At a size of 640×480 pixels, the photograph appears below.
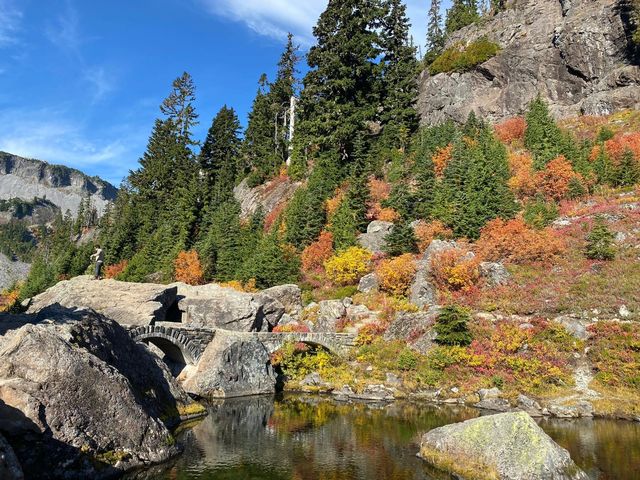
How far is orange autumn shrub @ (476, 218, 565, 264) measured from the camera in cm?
4459

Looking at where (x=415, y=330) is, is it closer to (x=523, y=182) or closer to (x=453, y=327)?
(x=453, y=327)

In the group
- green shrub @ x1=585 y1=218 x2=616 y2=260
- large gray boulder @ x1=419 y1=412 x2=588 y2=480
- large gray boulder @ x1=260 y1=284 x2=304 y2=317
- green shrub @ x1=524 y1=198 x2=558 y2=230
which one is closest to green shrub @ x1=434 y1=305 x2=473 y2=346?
green shrub @ x1=585 y1=218 x2=616 y2=260

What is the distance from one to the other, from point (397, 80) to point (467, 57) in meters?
13.2

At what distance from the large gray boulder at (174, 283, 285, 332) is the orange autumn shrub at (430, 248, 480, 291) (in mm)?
17806

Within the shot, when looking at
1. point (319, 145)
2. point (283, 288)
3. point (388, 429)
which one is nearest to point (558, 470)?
point (388, 429)

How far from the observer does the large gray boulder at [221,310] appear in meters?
43.0

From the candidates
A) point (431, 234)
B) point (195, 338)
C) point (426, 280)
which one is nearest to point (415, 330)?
point (426, 280)

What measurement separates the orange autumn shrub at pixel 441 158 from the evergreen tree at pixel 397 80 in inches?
363

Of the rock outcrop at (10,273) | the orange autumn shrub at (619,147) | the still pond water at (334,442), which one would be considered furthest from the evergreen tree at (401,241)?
the rock outcrop at (10,273)

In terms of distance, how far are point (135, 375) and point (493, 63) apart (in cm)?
7638

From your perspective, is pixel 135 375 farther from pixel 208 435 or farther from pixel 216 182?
pixel 216 182

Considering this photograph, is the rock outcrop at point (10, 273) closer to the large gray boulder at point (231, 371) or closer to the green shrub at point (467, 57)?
the large gray boulder at point (231, 371)

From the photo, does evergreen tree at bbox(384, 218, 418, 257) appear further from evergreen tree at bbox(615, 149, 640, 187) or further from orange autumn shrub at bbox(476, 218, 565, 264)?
evergreen tree at bbox(615, 149, 640, 187)

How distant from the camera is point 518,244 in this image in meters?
45.8
